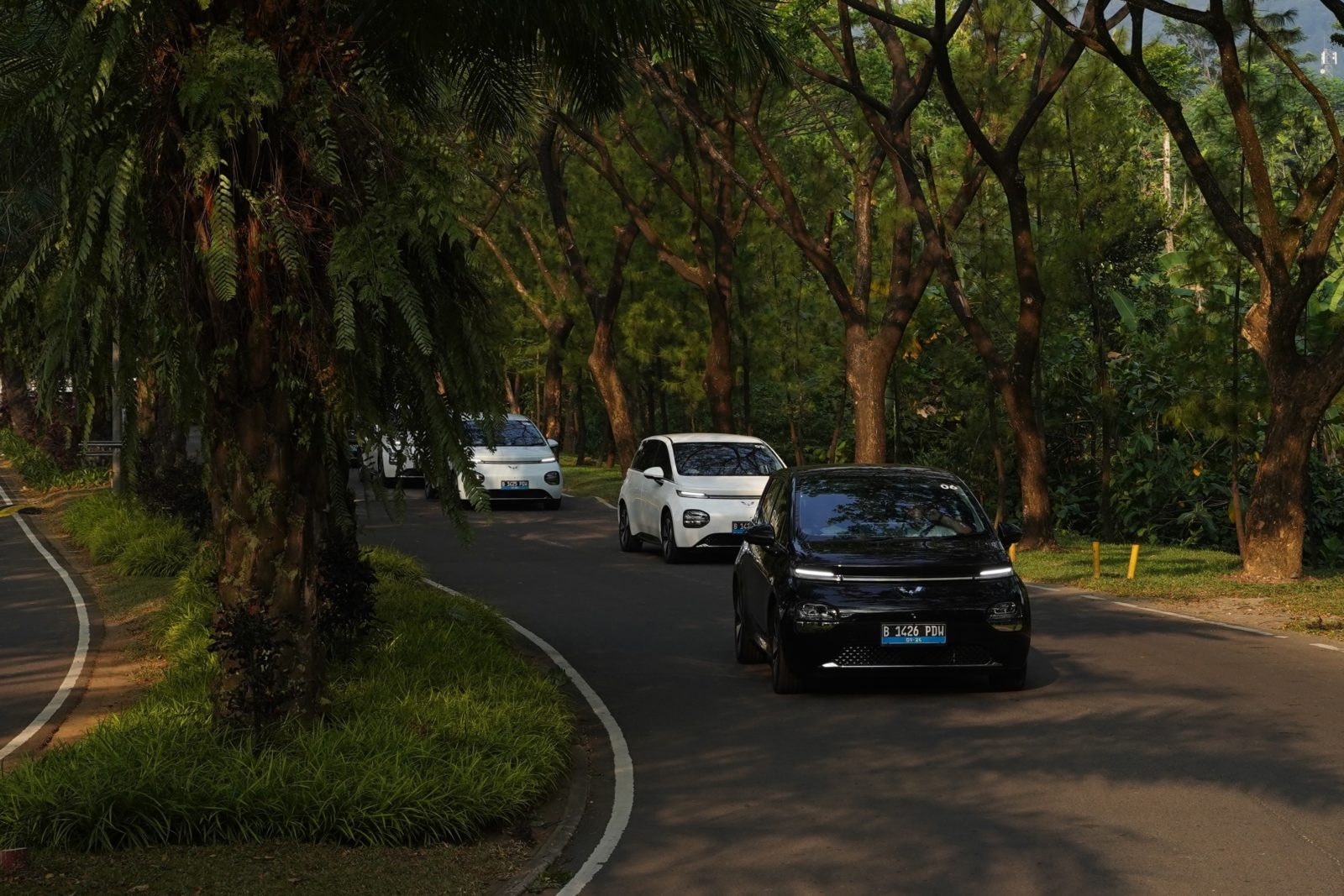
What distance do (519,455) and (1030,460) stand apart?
1065cm

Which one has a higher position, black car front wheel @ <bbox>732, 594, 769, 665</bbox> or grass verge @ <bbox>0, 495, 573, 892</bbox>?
black car front wheel @ <bbox>732, 594, 769, 665</bbox>

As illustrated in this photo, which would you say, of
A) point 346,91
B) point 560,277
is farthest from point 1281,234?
point 560,277

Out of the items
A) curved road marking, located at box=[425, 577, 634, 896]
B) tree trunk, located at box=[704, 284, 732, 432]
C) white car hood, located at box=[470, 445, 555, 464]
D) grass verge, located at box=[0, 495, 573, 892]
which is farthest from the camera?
tree trunk, located at box=[704, 284, 732, 432]

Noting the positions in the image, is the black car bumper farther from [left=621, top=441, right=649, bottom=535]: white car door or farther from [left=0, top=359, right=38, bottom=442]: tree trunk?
[left=0, top=359, right=38, bottom=442]: tree trunk

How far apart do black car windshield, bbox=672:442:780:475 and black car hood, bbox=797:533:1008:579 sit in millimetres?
10634

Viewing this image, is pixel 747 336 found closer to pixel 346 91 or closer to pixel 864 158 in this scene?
pixel 864 158

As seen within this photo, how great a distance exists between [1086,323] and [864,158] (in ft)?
26.6

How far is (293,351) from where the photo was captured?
9.56 metres

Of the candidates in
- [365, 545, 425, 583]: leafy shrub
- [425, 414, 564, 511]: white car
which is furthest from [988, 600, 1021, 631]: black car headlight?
[425, 414, 564, 511]: white car

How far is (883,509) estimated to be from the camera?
13.2 metres

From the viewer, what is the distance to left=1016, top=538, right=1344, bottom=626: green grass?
18312 millimetres

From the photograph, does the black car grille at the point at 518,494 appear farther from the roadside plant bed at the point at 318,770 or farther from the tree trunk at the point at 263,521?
the tree trunk at the point at 263,521

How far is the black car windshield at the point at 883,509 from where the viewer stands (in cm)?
1292

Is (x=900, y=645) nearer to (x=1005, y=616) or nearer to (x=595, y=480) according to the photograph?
(x=1005, y=616)
